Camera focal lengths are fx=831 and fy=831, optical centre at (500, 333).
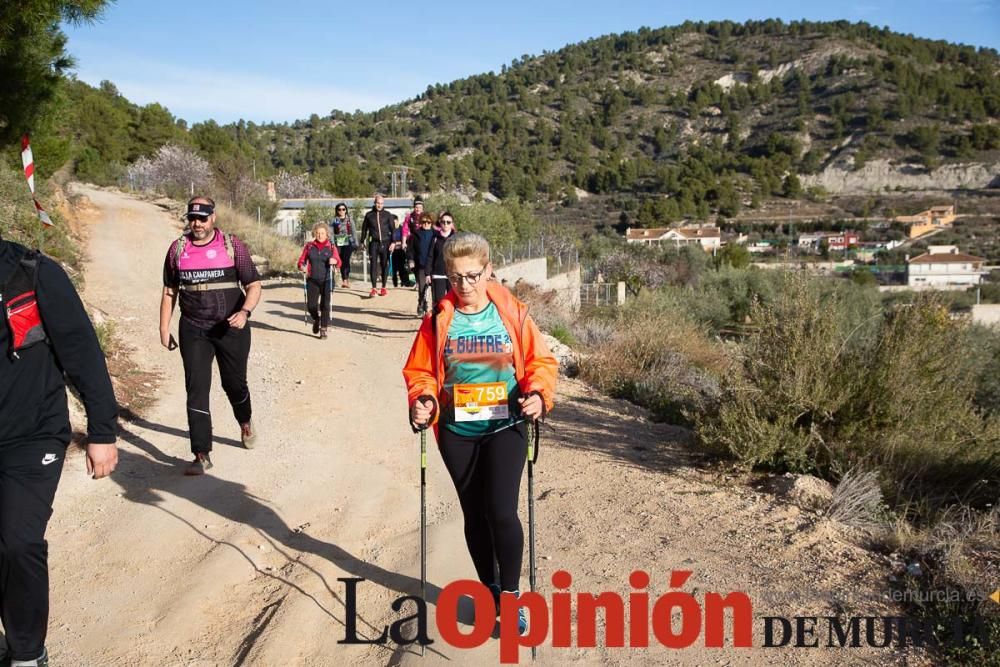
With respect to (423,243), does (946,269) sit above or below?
below

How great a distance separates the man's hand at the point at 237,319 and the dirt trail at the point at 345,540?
119 cm

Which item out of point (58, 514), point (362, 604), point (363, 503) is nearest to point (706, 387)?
point (363, 503)

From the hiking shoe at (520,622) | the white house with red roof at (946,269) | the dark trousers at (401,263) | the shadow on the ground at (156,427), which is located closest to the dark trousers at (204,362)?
the shadow on the ground at (156,427)

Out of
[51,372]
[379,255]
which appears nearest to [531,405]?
[51,372]

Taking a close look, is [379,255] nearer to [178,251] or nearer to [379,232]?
[379,232]

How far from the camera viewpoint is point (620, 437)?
25.1ft

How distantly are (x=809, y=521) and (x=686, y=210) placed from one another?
74030 mm

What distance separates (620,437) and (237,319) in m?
3.56

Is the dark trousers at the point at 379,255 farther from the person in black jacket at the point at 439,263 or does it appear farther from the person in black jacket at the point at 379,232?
the person in black jacket at the point at 439,263

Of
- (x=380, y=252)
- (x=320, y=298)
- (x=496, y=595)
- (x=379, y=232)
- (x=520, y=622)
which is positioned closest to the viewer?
(x=520, y=622)

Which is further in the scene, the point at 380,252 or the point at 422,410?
the point at 380,252

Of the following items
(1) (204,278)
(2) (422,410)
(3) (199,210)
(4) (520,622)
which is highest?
(3) (199,210)

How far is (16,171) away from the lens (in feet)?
52.0

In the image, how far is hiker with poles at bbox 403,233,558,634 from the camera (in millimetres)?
3676
